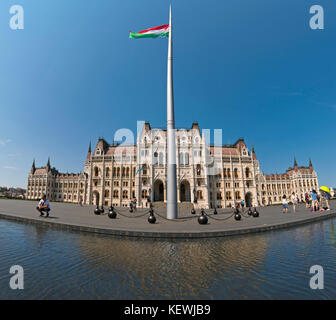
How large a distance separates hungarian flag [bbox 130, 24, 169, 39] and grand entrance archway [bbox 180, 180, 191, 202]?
35.0m

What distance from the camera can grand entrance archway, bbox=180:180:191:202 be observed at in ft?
151

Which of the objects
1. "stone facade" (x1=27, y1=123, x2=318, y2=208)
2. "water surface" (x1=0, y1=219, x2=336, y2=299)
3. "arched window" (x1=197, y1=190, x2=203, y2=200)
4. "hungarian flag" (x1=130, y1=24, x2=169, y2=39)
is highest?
"hungarian flag" (x1=130, y1=24, x2=169, y2=39)

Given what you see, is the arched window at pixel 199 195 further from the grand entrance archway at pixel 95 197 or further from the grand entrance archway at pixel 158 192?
the grand entrance archway at pixel 95 197

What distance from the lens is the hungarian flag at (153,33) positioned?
1534 centimetres

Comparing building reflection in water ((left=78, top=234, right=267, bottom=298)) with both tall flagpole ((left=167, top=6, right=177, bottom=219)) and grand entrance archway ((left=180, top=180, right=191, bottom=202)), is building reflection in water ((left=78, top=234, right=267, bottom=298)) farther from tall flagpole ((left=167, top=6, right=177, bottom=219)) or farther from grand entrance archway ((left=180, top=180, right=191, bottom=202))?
grand entrance archway ((left=180, top=180, right=191, bottom=202))

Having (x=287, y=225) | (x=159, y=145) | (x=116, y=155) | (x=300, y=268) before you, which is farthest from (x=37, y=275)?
(x=116, y=155)

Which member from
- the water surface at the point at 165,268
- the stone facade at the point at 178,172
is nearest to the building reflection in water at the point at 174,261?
the water surface at the point at 165,268

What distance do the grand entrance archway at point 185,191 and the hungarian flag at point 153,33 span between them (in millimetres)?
35024

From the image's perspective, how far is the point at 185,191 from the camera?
4662 centimetres

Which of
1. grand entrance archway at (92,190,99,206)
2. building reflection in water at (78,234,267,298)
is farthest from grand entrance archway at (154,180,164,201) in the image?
building reflection in water at (78,234,267,298)

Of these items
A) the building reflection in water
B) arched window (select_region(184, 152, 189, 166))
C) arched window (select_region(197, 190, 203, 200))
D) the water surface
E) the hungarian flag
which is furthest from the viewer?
arched window (select_region(184, 152, 189, 166))

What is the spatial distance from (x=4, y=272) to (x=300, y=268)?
823 cm

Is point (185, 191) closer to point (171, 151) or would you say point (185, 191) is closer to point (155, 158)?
point (155, 158)

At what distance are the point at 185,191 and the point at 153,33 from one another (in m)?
37.7
